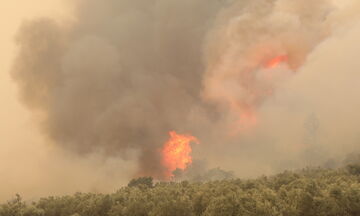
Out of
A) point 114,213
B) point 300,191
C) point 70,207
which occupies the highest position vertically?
point 70,207

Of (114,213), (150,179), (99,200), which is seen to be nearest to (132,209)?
(114,213)

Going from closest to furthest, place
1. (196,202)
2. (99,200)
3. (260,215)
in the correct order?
(260,215)
(196,202)
(99,200)

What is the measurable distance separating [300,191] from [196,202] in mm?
18979

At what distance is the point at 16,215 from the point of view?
7175 centimetres

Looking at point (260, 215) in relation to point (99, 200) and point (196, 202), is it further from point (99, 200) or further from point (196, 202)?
point (99, 200)

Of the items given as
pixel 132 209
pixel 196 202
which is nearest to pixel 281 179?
pixel 196 202

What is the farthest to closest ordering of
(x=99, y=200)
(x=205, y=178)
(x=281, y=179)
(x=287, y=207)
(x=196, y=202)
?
(x=205, y=178) → (x=281, y=179) → (x=99, y=200) → (x=196, y=202) → (x=287, y=207)

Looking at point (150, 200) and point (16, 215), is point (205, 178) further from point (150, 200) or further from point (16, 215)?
point (16, 215)

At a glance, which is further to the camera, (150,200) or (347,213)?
(150,200)

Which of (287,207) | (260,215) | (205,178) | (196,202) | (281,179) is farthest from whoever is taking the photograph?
(205,178)

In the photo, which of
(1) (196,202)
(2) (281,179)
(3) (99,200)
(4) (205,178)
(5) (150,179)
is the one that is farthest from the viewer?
(4) (205,178)

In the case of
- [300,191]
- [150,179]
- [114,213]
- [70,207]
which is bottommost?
[300,191]

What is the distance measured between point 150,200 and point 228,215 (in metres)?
22.9

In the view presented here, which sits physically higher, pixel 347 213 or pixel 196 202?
pixel 196 202
